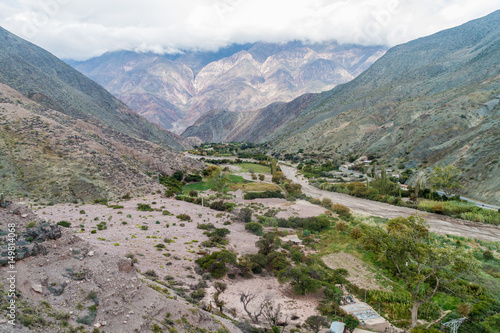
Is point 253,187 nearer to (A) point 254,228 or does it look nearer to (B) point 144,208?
(A) point 254,228

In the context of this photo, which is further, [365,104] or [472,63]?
[365,104]

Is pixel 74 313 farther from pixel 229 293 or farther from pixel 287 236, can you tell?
pixel 287 236

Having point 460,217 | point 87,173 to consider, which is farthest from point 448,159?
point 87,173

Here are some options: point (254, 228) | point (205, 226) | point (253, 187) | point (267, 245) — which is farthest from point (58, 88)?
point (267, 245)

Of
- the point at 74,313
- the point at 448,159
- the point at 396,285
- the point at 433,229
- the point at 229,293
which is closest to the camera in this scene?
the point at 74,313

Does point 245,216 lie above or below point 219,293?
above

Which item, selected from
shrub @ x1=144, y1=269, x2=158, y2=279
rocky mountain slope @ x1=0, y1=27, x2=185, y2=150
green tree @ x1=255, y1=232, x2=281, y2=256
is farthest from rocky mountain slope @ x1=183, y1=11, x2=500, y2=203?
rocky mountain slope @ x1=0, y1=27, x2=185, y2=150
